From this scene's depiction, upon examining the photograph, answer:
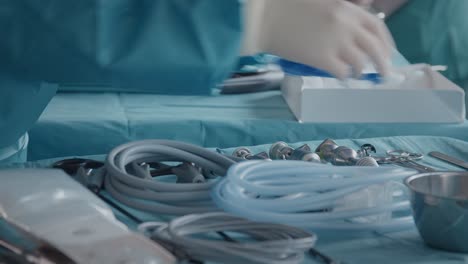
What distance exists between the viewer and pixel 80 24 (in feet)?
2.31

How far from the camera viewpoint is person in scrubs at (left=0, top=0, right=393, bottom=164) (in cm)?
71

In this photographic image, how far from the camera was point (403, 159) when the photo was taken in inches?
39.0

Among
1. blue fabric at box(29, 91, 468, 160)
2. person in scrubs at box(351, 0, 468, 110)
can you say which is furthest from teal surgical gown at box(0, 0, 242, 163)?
person in scrubs at box(351, 0, 468, 110)

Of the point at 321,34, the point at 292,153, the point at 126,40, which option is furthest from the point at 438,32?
the point at 126,40

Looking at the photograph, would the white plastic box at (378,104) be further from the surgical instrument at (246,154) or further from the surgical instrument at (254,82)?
the surgical instrument at (246,154)

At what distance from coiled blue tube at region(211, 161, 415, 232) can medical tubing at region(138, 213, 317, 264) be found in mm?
23

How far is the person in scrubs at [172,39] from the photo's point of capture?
711mm

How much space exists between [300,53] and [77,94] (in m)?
0.88

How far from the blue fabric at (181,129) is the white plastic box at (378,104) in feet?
0.05

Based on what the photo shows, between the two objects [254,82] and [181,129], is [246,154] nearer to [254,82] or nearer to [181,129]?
[181,129]

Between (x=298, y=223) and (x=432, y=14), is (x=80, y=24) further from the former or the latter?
(x=432, y=14)

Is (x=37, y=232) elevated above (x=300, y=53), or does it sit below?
below

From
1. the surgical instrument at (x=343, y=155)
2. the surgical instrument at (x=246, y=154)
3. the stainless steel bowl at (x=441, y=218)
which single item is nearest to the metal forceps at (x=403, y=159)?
the surgical instrument at (x=343, y=155)

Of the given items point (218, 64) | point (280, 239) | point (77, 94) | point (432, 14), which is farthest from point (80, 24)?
point (432, 14)
